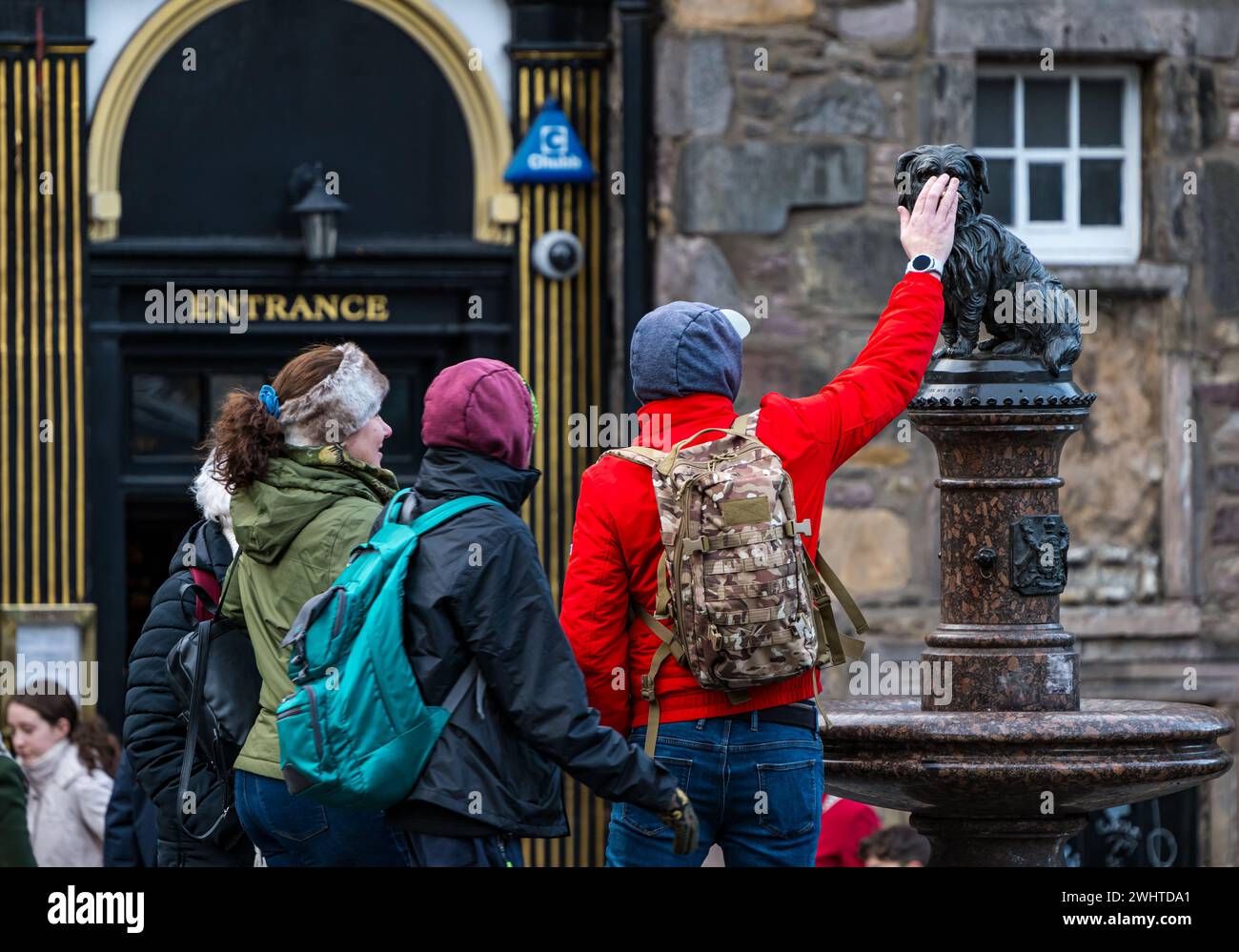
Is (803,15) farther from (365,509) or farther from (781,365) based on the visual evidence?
(365,509)

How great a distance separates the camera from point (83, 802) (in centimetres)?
796

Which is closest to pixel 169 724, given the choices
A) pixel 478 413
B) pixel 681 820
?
pixel 478 413

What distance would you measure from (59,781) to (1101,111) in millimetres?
5554

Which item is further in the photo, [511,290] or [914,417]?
[511,290]

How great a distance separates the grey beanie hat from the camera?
446 centimetres

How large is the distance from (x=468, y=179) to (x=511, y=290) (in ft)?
1.81

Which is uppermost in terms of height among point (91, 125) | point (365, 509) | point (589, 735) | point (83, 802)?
point (91, 125)

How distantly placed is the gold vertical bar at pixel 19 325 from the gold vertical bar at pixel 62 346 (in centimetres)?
15

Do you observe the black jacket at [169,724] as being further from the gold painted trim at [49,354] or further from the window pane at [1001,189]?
the window pane at [1001,189]

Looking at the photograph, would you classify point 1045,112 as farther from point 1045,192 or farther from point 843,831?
point 843,831

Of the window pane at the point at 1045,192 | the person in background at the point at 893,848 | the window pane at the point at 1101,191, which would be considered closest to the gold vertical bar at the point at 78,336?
the window pane at the point at 1045,192

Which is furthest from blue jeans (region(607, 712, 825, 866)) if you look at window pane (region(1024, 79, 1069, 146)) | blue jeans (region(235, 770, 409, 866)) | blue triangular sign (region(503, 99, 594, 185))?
window pane (region(1024, 79, 1069, 146))

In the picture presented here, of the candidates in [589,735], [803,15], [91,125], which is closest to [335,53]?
[91,125]

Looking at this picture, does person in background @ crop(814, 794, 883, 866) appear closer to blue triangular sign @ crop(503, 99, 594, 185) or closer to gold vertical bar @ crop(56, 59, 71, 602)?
blue triangular sign @ crop(503, 99, 594, 185)
